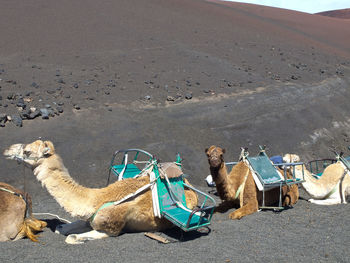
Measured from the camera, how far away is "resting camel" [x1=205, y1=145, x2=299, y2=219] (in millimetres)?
8469

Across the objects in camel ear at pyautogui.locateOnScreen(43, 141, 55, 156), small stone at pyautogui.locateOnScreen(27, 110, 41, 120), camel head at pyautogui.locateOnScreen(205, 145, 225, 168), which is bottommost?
small stone at pyautogui.locateOnScreen(27, 110, 41, 120)

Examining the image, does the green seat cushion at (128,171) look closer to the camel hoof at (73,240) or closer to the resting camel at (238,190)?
the resting camel at (238,190)

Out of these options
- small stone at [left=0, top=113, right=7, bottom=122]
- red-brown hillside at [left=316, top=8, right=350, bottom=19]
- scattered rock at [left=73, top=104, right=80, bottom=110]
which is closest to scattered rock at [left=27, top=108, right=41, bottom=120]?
small stone at [left=0, top=113, right=7, bottom=122]

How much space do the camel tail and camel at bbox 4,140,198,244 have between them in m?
0.68

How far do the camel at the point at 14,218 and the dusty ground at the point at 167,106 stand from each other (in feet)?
0.98

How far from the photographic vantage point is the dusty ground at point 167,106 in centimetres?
687

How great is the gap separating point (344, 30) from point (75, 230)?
267 feet

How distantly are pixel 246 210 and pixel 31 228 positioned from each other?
442 cm

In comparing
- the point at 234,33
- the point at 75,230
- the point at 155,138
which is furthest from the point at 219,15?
the point at 75,230

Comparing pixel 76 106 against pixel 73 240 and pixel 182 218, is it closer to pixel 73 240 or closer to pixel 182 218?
pixel 73 240

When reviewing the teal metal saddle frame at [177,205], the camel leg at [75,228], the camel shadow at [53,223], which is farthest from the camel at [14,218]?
the teal metal saddle frame at [177,205]

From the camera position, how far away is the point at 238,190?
9.22 meters

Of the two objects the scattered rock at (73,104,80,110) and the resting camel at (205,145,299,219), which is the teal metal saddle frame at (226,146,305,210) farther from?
the scattered rock at (73,104,80,110)

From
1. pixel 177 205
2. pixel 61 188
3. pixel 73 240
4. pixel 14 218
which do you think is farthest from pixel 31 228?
pixel 177 205
